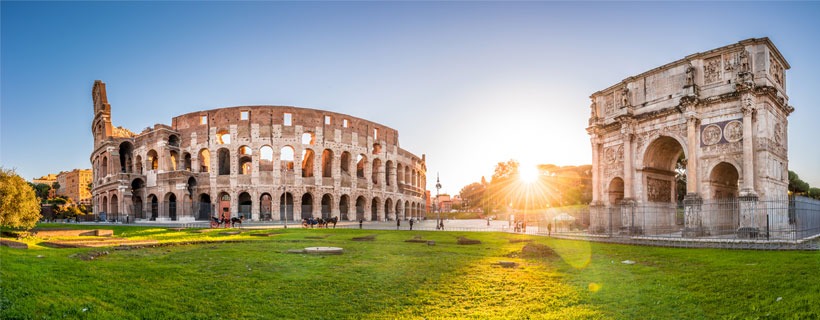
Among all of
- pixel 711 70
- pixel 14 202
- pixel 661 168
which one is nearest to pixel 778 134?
pixel 711 70

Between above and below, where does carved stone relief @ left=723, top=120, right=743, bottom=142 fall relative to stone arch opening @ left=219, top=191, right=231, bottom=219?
above

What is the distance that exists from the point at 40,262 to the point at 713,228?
26202 millimetres

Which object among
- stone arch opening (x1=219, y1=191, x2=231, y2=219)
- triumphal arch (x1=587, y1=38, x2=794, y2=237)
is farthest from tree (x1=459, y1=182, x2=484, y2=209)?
triumphal arch (x1=587, y1=38, x2=794, y2=237)

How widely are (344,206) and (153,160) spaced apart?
23.8 metres

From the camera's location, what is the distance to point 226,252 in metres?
14.2

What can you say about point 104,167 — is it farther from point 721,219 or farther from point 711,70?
point 721,219

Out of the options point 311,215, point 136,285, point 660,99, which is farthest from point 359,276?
point 311,215

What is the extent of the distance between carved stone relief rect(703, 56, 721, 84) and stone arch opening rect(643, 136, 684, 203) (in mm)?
3882

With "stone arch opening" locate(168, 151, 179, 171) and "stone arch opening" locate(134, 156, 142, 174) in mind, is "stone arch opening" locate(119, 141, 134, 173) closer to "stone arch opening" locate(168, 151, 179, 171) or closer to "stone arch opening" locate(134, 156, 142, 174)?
"stone arch opening" locate(134, 156, 142, 174)

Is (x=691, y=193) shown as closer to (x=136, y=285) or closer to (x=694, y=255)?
(x=694, y=255)

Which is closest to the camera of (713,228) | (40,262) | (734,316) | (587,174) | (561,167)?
(734,316)

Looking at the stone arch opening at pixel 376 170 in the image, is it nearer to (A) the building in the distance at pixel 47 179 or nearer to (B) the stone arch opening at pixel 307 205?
(B) the stone arch opening at pixel 307 205

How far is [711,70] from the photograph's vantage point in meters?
22.8

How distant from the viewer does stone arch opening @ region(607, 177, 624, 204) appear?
91.4 feet
